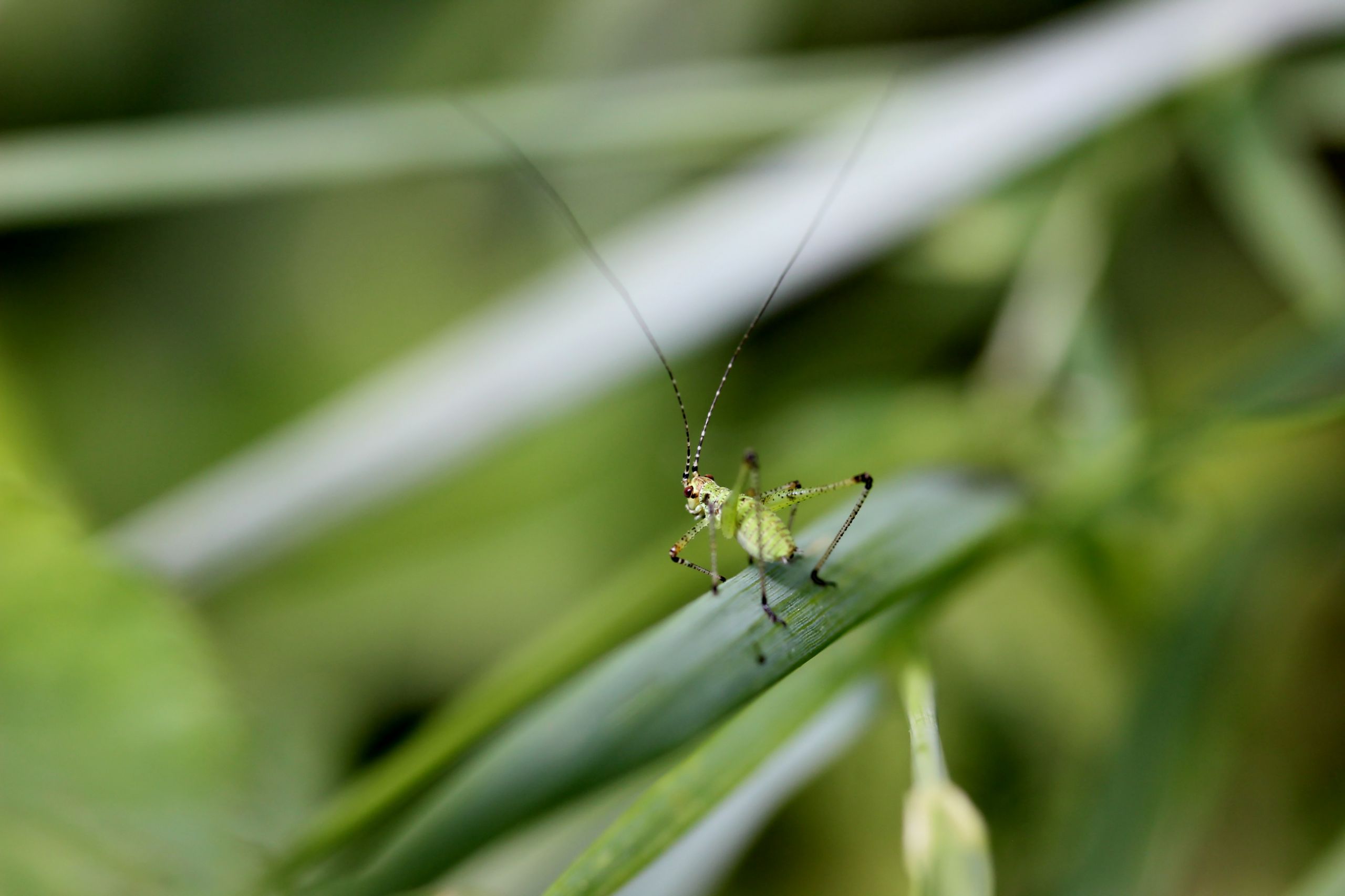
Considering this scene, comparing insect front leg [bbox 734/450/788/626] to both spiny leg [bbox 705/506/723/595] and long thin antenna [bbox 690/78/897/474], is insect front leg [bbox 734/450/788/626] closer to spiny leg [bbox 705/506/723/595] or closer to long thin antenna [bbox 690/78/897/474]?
spiny leg [bbox 705/506/723/595]

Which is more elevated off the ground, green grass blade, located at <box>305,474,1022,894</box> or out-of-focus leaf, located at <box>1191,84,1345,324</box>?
out-of-focus leaf, located at <box>1191,84,1345,324</box>

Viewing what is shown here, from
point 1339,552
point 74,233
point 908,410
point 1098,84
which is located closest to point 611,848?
point 908,410

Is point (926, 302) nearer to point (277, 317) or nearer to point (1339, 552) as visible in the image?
point (1339, 552)

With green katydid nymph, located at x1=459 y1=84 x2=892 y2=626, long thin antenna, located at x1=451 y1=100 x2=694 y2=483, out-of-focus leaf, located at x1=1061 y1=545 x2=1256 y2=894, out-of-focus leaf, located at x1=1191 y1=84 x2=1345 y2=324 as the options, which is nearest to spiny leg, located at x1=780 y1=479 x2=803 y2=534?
green katydid nymph, located at x1=459 y1=84 x2=892 y2=626

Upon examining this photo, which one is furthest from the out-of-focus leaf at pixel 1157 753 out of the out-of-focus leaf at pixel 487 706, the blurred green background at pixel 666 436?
the out-of-focus leaf at pixel 487 706

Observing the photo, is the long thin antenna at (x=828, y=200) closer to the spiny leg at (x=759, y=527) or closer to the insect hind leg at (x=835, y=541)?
the spiny leg at (x=759, y=527)

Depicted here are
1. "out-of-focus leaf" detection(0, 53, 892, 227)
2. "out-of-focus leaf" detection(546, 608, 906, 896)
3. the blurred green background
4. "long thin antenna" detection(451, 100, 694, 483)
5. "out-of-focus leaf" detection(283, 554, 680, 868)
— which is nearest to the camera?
"out-of-focus leaf" detection(546, 608, 906, 896)
